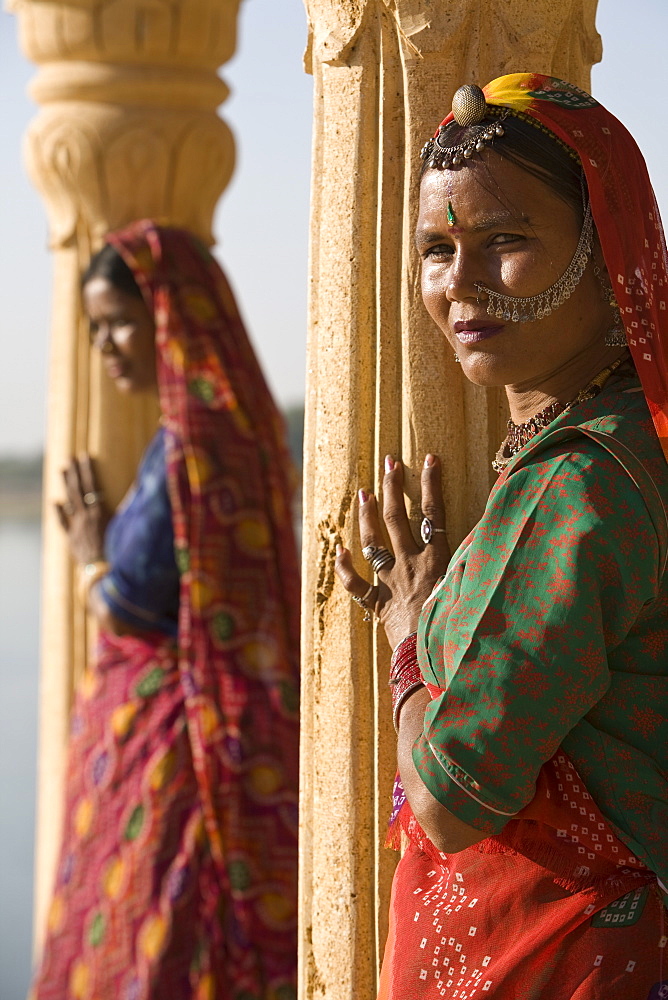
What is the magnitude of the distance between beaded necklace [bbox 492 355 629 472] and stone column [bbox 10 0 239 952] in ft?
8.02

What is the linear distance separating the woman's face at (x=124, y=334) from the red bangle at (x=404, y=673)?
7.09 feet

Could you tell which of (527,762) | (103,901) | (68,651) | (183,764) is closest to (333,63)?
(527,762)

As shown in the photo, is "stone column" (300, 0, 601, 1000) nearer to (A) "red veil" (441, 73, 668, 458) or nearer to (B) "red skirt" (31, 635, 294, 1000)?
(A) "red veil" (441, 73, 668, 458)

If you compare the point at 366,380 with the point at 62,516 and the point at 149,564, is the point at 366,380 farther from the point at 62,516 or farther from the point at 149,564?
the point at 62,516

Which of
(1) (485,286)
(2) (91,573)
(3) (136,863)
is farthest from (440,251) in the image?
(2) (91,573)

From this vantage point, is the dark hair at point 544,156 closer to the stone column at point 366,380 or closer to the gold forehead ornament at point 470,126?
the gold forehead ornament at point 470,126

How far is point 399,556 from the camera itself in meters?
1.57

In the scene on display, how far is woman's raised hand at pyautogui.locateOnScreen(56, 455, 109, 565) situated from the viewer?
11.8 ft

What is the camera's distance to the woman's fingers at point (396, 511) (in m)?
1.58

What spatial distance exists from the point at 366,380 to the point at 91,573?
1969 millimetres

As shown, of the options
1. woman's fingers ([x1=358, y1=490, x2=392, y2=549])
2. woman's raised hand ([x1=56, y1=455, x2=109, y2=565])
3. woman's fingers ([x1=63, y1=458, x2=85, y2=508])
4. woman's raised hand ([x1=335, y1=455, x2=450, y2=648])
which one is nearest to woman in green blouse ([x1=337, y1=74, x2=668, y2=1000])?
woman's raised hand ([x1=335, y1=455, x2=450, y2=648])

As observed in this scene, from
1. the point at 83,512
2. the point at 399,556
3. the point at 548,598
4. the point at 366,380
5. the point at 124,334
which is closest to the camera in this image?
the point at 548,598

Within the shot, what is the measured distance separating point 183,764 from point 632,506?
7.19 ft

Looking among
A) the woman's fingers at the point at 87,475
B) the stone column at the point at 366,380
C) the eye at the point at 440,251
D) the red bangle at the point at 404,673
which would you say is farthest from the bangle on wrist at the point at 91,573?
the eye at the point at 440,251
